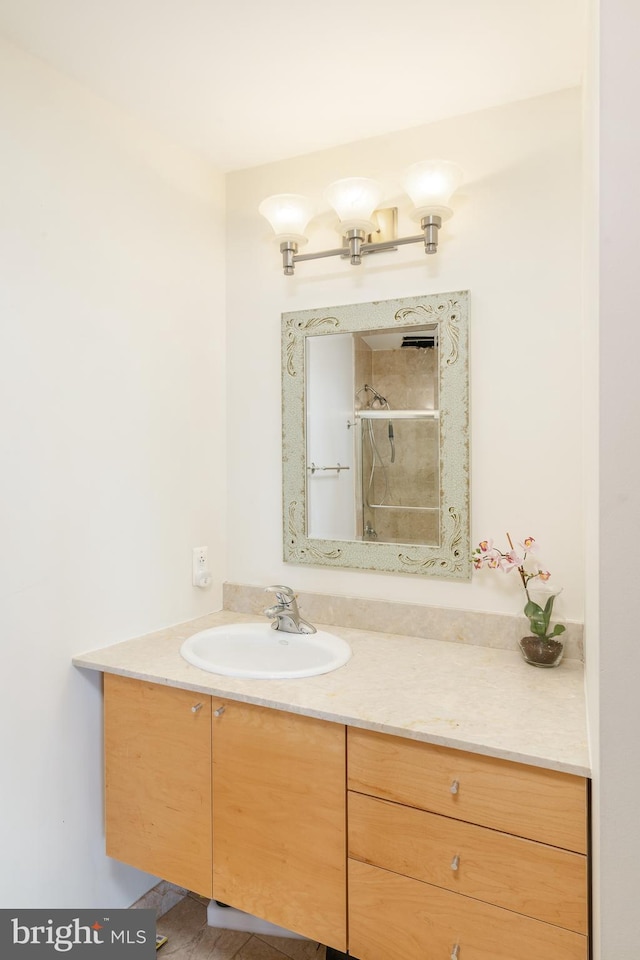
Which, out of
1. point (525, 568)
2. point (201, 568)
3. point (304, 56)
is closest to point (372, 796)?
point (525, 568)

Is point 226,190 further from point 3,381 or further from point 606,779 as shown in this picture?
point 606,779

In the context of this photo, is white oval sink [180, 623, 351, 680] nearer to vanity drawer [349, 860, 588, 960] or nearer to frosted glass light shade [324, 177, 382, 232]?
vanity drawer [349, 860, 588, 960]

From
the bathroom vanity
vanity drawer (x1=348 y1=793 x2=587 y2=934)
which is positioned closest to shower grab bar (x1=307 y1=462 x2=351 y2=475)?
the bathroom vanity

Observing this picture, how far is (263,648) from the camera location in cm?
188

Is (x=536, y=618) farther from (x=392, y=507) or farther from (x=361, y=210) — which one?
(x=361, y=210)

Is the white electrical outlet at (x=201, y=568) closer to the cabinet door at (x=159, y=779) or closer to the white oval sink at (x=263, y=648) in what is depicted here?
the white oval sink at (x=263, y=648)

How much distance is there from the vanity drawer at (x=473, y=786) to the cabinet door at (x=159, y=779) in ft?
1.46

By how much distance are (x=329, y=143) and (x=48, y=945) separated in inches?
96.1

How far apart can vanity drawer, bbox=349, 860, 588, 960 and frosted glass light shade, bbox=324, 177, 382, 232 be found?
1.74 metres

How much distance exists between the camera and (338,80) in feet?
5.38

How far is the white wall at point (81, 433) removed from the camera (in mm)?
1477

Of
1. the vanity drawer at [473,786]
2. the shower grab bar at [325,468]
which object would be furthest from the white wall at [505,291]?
the vanity drawer at [473,786]

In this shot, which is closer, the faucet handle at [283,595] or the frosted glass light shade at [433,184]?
Answer: the frosted glass light shade at [433,184]

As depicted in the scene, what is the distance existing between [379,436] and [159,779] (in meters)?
1.18
